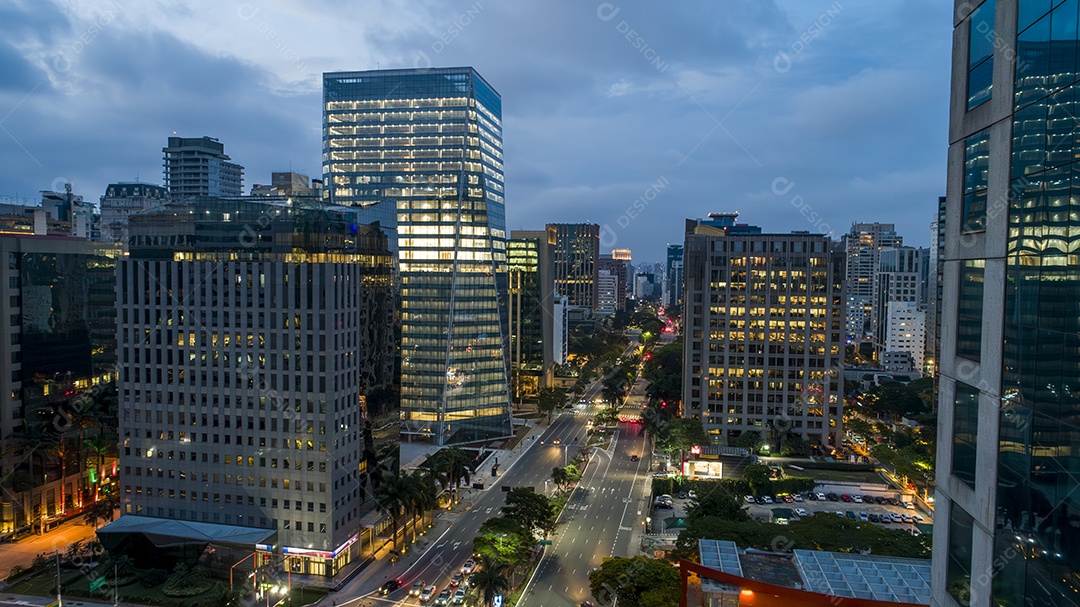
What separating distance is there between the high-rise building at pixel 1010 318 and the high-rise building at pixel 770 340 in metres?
87.8

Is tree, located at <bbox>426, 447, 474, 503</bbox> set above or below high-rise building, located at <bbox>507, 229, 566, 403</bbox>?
below

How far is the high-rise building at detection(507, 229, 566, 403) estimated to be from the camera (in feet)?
427

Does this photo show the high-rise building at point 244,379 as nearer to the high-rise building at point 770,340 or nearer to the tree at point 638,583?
the tree at point 638,583

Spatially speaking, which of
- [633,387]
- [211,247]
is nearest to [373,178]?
[211,247]

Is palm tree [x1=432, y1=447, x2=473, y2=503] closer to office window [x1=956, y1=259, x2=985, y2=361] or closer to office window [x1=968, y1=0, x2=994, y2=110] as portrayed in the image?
office window [x1=956, y1=259, x2=985, y2=361]

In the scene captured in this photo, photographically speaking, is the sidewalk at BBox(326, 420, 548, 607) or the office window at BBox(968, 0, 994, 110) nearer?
the office window at BBox(968, 0, 994, 110)

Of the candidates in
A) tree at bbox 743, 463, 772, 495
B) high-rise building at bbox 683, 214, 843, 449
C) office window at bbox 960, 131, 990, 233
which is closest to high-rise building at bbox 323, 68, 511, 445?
high-rise building at bbox 683, 214, 843, 449

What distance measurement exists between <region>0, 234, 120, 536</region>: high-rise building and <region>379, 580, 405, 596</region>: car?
3794cm

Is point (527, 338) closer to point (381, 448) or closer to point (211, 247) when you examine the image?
point (381, 448)

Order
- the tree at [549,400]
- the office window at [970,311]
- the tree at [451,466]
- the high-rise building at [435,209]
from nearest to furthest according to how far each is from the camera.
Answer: the office window at [970,311], the tree at [451,466], the high-rise building at [435,209], the tree at [549,400]

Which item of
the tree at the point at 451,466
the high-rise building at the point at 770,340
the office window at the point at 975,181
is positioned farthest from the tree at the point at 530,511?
the office window at the point at 975,181

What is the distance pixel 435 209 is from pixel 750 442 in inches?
2192

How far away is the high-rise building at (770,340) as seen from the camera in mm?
100438

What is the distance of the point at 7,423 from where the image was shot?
67.2m
